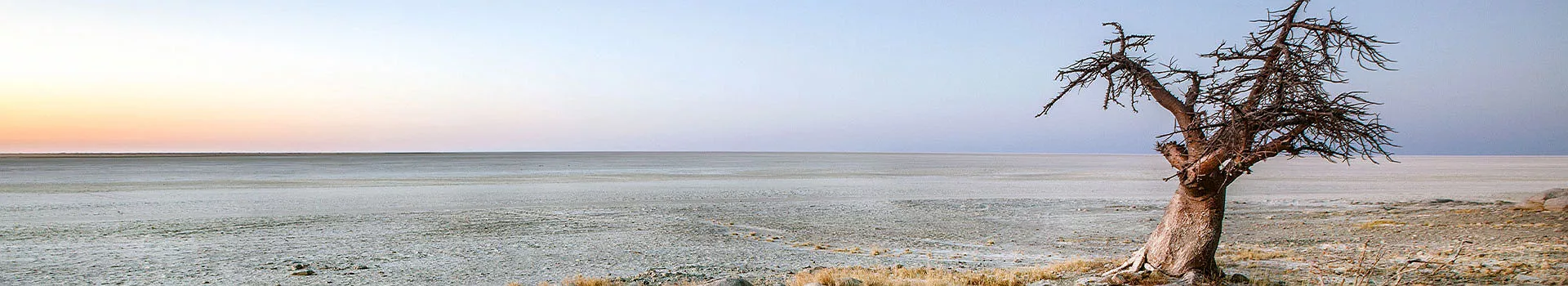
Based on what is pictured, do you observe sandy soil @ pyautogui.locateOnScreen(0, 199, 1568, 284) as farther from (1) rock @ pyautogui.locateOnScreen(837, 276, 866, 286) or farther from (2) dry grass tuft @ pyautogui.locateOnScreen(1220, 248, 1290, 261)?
(1) rock @ pyautogui.locateOnScreen(837, 276, 866, 286)

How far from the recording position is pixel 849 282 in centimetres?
980

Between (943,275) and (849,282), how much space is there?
1.44 meters

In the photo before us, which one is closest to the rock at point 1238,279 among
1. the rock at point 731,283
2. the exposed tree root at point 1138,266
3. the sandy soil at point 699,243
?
the sandy soil at point 699,243

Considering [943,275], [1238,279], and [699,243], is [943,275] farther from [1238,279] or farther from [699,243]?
[699,243]

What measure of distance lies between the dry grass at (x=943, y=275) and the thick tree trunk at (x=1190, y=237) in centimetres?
124

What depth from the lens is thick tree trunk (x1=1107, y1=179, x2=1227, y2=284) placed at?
8617 mm

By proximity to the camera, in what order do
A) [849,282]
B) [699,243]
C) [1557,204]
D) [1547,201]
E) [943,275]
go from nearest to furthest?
[849,282] < [943,275] < [699,243] < [1557,204] < [1547,201]

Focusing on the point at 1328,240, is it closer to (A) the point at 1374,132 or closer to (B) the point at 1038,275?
(B) the point at 1038,275

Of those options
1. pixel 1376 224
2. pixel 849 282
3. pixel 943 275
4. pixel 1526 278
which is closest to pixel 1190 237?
pixel 943 275

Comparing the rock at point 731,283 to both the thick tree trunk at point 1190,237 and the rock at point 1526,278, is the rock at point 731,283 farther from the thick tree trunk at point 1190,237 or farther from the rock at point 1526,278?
the rock at point 1526,278

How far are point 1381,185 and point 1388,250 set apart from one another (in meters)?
30.5

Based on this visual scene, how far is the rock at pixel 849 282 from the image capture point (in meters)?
9.70

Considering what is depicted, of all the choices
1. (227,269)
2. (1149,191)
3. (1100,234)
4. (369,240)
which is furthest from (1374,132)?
(1149,191)

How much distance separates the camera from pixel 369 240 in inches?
655
